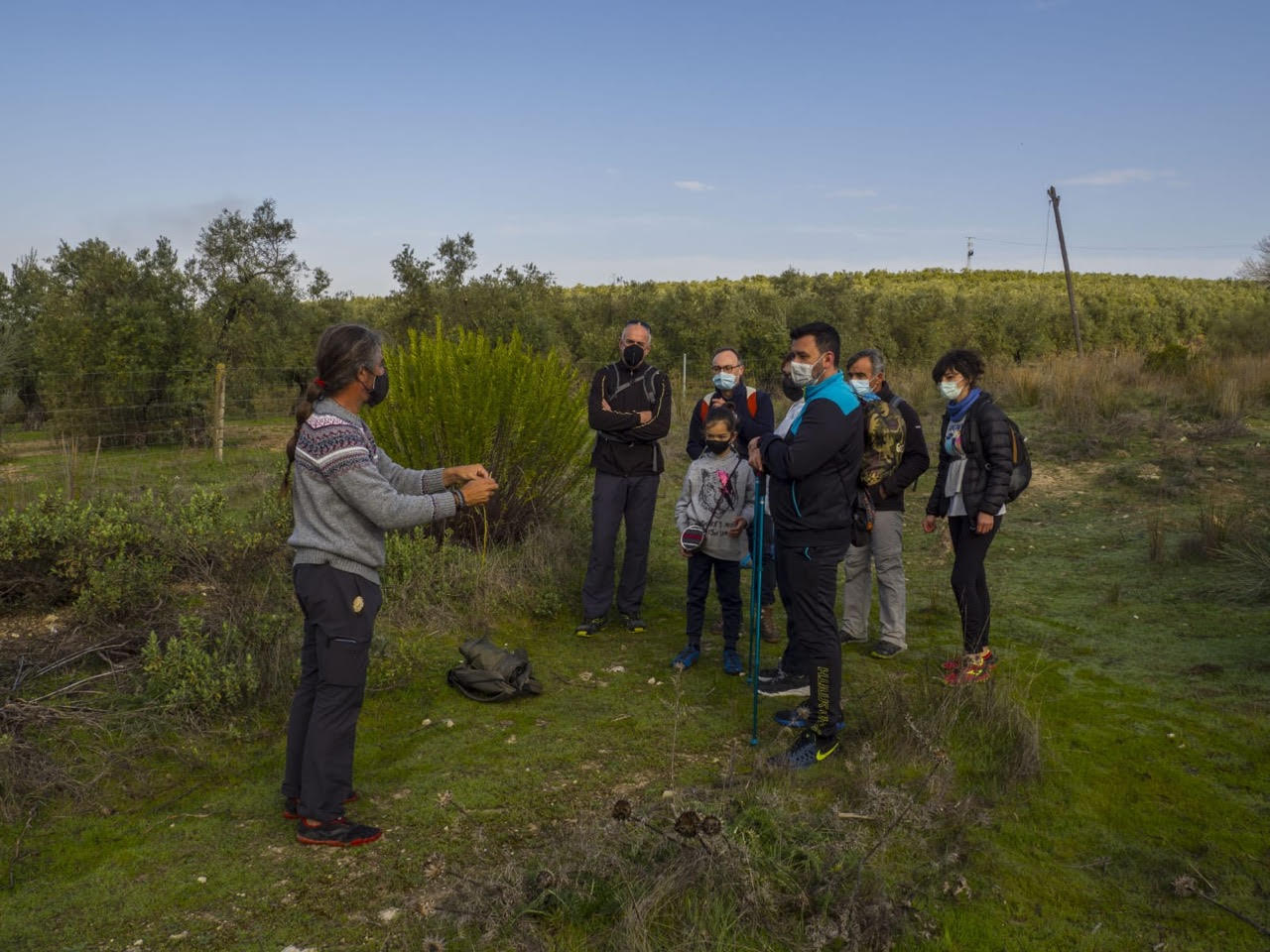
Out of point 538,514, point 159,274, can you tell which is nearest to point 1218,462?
point 538,514

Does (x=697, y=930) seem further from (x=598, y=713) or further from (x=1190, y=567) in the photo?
(x=1190, y=567)

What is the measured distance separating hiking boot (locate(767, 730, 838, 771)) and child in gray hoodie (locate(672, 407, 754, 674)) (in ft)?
3.90

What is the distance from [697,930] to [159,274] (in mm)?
17159

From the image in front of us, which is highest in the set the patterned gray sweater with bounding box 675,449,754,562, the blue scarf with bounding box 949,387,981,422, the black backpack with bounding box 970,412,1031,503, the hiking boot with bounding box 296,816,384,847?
the blue scarf with bounding box 949,387,981,422

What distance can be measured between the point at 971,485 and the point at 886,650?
1342 mm

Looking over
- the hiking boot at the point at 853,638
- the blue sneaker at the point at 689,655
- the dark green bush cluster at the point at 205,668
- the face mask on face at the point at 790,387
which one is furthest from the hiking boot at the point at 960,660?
the dark green bush cluster at the point at 205,668

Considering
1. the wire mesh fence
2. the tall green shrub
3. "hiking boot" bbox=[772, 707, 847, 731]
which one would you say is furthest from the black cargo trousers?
the wire mesh fence

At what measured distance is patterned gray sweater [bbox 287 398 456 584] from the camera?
3.01 meters

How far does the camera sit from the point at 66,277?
21.0m

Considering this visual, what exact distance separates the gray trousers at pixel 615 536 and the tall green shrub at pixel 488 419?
1170 millimetres

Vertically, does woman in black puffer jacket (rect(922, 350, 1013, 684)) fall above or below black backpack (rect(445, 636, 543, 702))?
above

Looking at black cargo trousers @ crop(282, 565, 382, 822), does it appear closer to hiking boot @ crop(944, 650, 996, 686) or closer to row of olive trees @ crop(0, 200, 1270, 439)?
hiking boot @ crop(944, 650, 996, 686)

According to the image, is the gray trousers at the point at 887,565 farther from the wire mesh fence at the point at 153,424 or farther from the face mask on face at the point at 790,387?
the wire mesh fence at the point at 153,424

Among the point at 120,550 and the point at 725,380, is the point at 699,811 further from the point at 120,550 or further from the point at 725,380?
the point at 120,550
